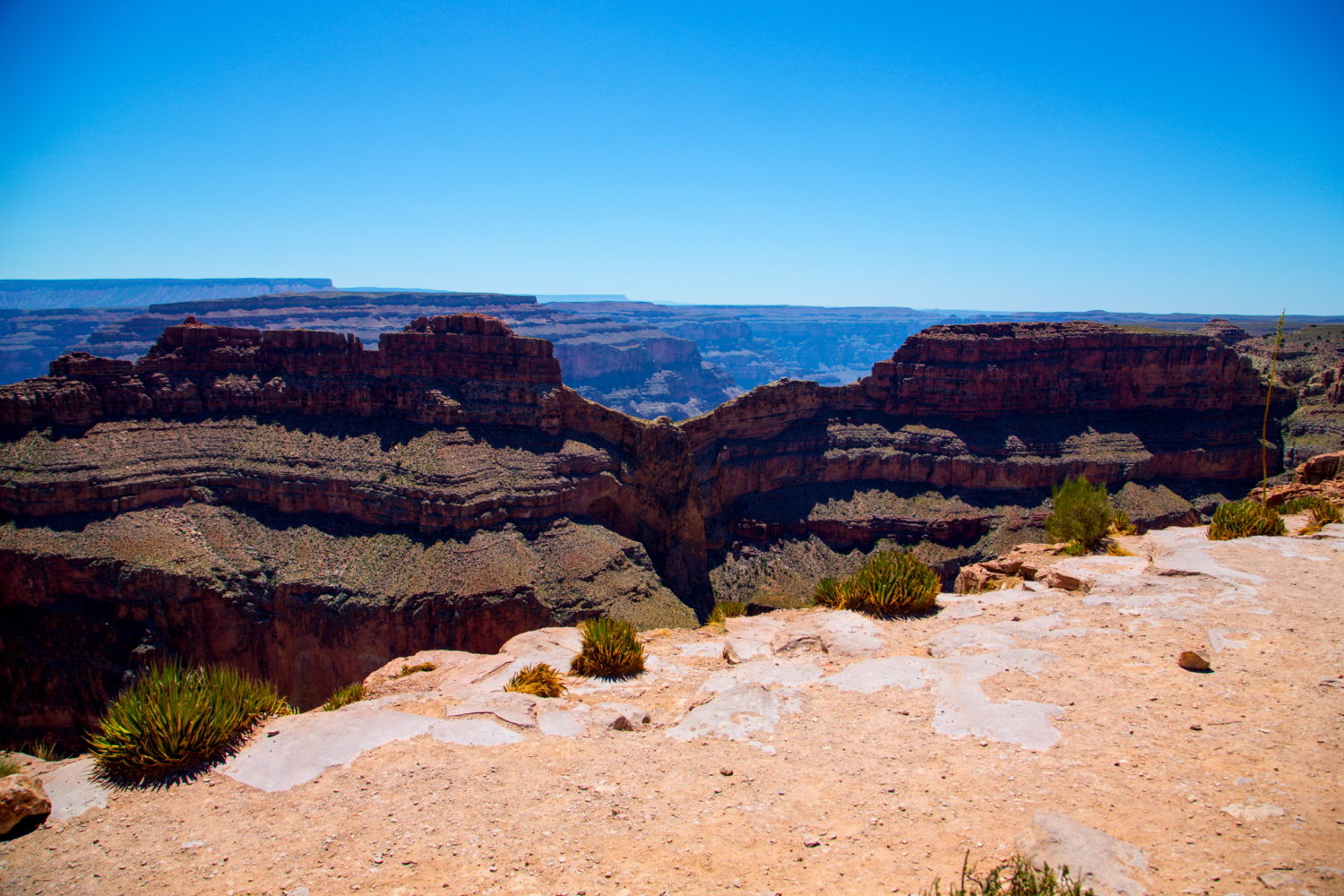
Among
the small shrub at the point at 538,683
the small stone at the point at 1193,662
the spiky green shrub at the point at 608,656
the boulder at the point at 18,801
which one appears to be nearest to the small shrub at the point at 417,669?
the small shrub at the point at 538,683

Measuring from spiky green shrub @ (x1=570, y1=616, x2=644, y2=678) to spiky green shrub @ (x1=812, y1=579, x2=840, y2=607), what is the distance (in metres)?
5.27

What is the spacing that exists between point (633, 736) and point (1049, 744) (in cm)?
571

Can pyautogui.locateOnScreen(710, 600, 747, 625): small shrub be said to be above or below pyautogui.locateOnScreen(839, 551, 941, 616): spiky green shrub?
below

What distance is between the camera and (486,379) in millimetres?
46344

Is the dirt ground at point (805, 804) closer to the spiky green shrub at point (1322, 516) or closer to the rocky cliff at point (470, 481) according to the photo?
the spiky green shrub at point (1322, 516)

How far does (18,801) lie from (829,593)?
1475 cm

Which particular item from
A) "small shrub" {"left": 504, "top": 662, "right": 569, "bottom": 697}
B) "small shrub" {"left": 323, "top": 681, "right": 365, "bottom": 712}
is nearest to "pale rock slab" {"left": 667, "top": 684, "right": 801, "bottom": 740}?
"small shrub" {"left": 504, "top": 662, "right": 569, "bottom": 697}

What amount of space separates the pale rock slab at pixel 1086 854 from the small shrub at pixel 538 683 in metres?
8.11

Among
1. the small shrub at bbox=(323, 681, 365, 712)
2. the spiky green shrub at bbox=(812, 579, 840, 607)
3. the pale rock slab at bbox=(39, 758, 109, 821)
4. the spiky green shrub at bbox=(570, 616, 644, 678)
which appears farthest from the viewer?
the spiky green shrub at bbox=(812, 579, 840, 607)

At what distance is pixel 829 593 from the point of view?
1752cm

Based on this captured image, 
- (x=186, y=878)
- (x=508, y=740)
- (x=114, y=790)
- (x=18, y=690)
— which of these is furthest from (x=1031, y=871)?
(x=18, y=690)

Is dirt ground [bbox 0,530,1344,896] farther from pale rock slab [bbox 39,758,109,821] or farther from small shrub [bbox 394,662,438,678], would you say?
small shrub [bbox 394,662,438,678]

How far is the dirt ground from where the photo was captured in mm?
7141

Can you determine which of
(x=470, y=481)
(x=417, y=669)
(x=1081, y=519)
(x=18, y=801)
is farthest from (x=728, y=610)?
(x=470, y=481)
